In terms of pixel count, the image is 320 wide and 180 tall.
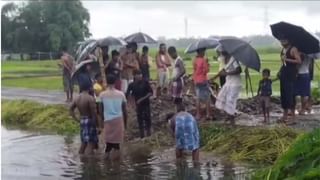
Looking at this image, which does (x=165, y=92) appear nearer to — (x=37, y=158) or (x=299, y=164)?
(x=37, y=158)

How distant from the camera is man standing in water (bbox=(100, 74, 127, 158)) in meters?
11.6

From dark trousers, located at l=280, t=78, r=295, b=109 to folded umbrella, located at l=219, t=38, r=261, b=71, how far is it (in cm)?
69

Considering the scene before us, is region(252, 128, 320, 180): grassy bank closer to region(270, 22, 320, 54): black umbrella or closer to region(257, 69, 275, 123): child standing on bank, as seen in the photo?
region(270, 22, 320, 54): black umbrella

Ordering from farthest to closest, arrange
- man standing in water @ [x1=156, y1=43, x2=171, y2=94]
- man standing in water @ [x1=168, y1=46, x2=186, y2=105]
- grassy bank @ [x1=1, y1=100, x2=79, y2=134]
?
man standing in water @ [x1=156, y1=43, x2=171, y2=94]
grassy bank @ [x1=1, y1=100, x2=79, y2=134]
man standing in water @ [x1=168, y1=46, x2=186, y2=105]

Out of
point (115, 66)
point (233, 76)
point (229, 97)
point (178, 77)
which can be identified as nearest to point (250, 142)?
point (229, 97)

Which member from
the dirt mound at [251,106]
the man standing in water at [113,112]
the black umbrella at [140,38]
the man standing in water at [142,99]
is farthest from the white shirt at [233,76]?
the black umbrella at [140,38]

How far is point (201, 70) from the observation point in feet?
48.9

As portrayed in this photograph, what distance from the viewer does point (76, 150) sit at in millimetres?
13578

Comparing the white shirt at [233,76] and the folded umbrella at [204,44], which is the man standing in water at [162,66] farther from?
the white shirt at [233,76]

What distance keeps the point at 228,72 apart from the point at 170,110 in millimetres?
2696

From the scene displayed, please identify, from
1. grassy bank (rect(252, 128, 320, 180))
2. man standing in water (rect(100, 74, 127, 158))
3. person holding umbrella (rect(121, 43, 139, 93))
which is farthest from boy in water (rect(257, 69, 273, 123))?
grassy bank (rect(252, 128, 320, 180))

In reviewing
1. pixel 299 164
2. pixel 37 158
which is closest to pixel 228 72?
pixel 37 158

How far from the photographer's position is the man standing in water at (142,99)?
45.4ft

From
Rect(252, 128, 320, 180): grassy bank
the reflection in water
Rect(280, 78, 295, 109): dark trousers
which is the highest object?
Answer: Rect(280, 78, 295, 109): dark trousers
